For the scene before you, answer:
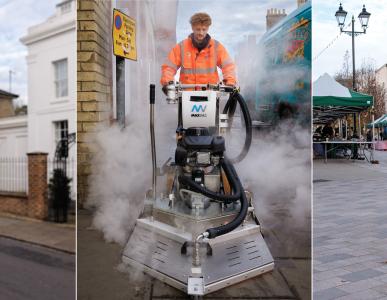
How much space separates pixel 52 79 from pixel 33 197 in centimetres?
58

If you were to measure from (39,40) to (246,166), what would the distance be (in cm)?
111

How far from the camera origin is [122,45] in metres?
1.69

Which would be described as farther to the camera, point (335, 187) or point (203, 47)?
point (335, 187)

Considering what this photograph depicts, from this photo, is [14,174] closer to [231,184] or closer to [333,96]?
[231,184]

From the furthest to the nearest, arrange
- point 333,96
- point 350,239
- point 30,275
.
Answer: point 333,96 → point 350,239 → point 30,275

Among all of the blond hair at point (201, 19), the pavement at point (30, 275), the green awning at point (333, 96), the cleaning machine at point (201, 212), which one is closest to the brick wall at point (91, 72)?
the cleaning machine at point (201, 212)

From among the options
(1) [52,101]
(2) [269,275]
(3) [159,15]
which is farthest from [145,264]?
(3) [159,15]

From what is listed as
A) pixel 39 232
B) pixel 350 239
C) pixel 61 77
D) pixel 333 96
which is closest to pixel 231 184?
pixel 61 77

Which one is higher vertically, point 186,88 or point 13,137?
point 186,88

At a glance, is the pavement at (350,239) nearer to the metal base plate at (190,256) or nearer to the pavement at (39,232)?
the metal base plate at (190,256)

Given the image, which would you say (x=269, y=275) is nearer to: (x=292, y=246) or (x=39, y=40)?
(x=292, y=246)

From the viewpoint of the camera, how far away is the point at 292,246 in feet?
5.79

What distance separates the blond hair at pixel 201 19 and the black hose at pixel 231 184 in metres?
0.52

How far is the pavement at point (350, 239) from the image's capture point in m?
3.01
